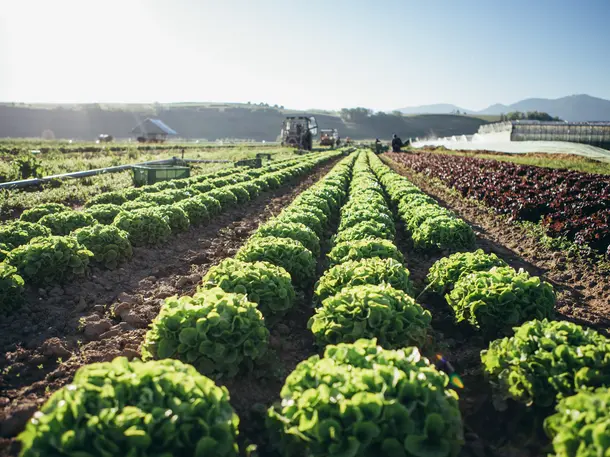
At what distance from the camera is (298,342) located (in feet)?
19.5

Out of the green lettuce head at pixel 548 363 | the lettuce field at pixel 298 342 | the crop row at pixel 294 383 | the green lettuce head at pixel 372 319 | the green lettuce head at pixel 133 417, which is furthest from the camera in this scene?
the green lettuce head at pixel 372 319

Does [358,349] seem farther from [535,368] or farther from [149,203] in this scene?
[149,203]

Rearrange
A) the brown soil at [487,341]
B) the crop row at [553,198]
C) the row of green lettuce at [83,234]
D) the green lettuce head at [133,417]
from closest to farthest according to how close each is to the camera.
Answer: the green lettuce head at [133,417] → the brown soil at [487,341] → the row of green lettuce at [83,234] → the crop row at [553,198]

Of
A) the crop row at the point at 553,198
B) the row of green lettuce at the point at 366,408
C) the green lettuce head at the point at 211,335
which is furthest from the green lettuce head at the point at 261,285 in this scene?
the crop row at the point at 553,198

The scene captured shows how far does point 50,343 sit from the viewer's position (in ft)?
18.2

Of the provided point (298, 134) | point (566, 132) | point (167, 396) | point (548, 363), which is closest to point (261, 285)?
point (167, 396)

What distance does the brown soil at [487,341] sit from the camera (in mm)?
4152

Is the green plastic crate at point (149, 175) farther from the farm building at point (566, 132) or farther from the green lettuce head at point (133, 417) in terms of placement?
the farm building at point (566, 132)

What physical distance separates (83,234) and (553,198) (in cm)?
1280

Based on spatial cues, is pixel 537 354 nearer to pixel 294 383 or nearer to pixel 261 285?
pixel 294 383

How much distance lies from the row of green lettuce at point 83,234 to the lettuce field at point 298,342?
0.04m

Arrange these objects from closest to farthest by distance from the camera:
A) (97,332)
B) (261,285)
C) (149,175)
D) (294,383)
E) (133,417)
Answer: (133,417) < (294,383) < (261,285) < (97,332) < (149,175)

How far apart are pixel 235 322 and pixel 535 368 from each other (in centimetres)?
303

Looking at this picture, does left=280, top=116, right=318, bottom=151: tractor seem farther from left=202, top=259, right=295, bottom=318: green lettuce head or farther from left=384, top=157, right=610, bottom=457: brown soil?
left=202, top=259, right=295, bottom=318: green lettuce head
